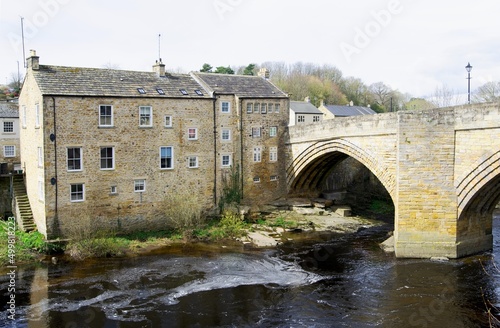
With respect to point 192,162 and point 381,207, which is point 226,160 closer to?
point 192,162

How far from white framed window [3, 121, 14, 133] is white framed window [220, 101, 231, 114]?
15.0m

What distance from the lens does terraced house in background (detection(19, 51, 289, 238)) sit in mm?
24000

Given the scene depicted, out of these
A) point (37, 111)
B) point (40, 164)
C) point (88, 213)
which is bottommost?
point (88, 213)

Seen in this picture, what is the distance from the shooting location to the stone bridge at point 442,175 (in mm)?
19656

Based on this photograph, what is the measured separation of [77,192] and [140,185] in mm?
3337

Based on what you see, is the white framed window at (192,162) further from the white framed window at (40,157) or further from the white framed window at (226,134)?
the white framed window at (40,157)

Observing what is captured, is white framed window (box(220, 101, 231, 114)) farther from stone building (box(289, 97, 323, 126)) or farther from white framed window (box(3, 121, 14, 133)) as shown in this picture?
stone building (box(289, 97, 323, 126))

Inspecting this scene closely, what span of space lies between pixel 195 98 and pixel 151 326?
611 inches

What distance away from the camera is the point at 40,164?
24.2 metres

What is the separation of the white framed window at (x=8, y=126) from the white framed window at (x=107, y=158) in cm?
1173

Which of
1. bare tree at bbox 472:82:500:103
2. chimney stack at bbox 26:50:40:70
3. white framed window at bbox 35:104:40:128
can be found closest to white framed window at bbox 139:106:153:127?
white framed window at bbox 35:104:40:128

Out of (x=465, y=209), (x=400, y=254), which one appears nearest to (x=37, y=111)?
(x=400, y=254)

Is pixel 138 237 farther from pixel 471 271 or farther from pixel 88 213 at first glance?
pixel 471 271

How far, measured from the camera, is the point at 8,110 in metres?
33.4
